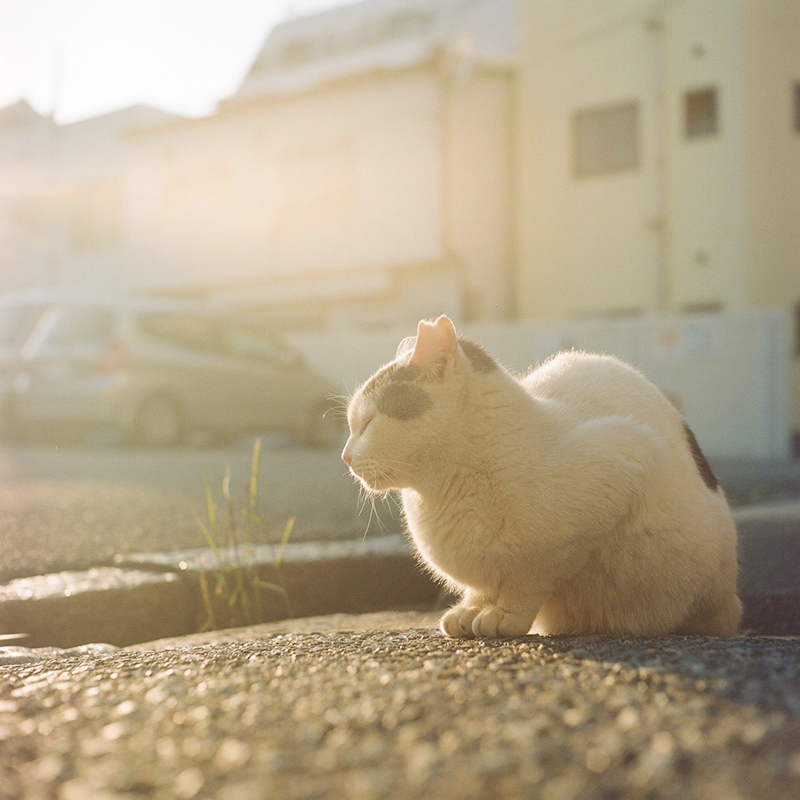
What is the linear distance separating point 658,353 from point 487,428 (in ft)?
30.2

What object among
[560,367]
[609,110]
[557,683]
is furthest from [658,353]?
[557,683]

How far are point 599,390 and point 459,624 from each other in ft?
2.63

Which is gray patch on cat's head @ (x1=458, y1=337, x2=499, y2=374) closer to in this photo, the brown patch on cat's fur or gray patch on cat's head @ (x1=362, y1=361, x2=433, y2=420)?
gray patch on cat's head @ (x1=362, y1=361, x2=433, y2=420)

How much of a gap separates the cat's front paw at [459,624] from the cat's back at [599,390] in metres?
0.62

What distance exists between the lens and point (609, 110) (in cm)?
1458

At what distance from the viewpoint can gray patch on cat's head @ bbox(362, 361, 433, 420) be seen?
235cm

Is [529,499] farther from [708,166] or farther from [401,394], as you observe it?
[708,166]

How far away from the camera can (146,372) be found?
32.6ft

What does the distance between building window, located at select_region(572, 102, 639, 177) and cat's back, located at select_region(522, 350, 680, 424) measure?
12.6 meters

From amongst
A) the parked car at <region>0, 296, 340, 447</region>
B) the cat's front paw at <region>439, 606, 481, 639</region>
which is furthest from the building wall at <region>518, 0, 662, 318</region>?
the cat's front paw at <region>439, 606, 481, 639</region>

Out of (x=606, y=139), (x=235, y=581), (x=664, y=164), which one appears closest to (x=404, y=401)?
(x=235, y=581)

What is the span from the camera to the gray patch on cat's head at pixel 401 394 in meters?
2.35

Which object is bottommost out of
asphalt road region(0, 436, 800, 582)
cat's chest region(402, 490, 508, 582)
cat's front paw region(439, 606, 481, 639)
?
asphalt road region(0, 436, 800, 582)

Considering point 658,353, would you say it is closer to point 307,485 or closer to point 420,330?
point 307,485
